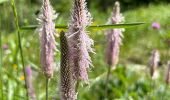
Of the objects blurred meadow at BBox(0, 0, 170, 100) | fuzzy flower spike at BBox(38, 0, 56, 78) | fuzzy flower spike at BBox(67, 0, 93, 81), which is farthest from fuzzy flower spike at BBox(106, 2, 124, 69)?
fuzzy flower spike at BBox(67, 0, 93, 81)

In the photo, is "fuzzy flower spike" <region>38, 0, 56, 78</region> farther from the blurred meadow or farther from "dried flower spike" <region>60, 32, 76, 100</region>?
"dried flower spike" <region>60, 32, 76, 100</region>

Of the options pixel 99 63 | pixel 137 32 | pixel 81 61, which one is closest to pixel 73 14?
pixel 81 61

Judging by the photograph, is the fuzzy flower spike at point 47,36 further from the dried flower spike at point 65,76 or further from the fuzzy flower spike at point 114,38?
the fuzzy flower spike at point 114,38

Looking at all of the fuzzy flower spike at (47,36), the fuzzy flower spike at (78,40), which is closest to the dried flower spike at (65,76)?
the fuzzy flower spike at (78,40)

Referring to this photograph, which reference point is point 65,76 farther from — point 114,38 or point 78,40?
point 114,38

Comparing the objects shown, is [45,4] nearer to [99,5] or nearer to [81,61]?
[81,61]

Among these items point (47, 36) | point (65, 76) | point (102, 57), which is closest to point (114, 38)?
point (47, 36)
